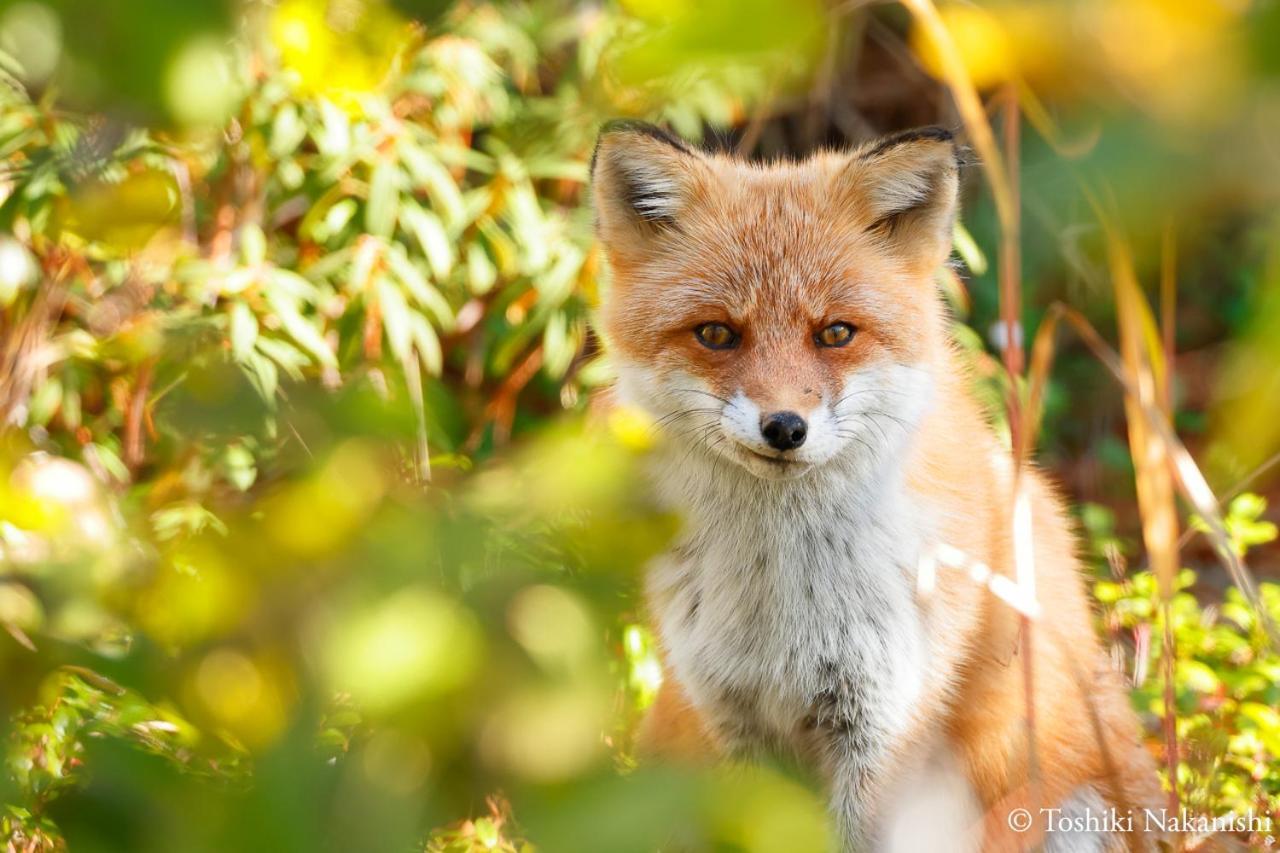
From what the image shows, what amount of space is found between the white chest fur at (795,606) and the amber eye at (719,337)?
220 millimetres

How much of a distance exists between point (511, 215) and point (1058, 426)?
2.82 meters

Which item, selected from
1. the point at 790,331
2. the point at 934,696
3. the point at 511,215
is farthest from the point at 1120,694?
the point at 511,215

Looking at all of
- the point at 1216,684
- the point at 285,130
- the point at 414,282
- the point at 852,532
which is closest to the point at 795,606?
the point at 852,532

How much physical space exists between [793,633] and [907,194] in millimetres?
871

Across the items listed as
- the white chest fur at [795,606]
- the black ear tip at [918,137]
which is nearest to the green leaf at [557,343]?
the white chest fur at [795,606]

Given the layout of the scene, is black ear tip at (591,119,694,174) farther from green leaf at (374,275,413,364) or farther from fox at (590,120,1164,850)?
green leaf at (374,275,413,364)

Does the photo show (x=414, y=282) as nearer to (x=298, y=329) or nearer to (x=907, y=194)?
(x=298, y=329)

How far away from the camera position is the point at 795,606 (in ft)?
7.18

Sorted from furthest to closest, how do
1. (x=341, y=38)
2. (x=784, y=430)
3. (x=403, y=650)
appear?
(x=784, y=430) < (x=341, y=38) < (x=403, y=650)

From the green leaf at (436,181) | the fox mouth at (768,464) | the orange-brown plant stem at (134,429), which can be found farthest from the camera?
the green leaf at (436,181)

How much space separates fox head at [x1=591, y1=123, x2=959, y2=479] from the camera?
212 cm

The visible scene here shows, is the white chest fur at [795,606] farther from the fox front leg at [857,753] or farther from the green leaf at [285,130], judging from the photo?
the green leaf at [285,130]

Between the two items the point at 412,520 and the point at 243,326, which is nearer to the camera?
the point at 412,520

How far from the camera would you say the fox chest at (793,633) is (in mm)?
2125
